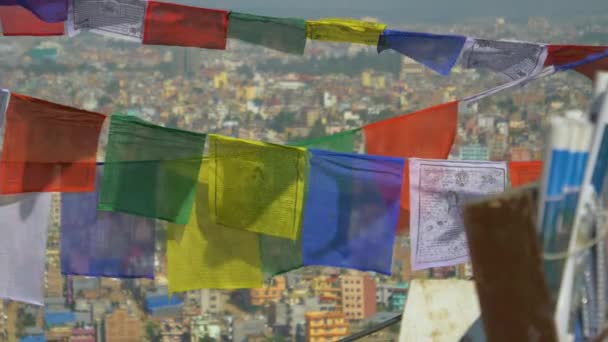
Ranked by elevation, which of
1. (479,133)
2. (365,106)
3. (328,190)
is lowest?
(328,190)

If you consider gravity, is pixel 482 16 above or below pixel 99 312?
above

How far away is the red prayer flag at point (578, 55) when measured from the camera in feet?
14.8

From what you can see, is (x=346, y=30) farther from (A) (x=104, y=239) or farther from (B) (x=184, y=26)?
(A) (x=104, y=239)

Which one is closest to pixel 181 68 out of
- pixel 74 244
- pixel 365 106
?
pixel 365 106

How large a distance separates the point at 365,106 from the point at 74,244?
60726mm

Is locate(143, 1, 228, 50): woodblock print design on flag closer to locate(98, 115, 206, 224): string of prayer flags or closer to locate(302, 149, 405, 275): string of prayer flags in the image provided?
locate(98, 115, 206, 224): string of prayer flags

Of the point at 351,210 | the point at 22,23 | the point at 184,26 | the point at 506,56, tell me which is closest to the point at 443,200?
the point at 351,210

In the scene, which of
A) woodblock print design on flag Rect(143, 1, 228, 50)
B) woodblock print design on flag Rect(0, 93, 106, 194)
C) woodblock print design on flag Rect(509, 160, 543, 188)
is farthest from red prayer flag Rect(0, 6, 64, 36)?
woodblock print design on flag Rect(509, 160, 543, 188)

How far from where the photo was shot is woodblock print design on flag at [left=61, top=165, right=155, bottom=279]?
4.36 meters

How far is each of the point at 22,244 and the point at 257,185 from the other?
0.89m

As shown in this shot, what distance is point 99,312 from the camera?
38.5 meters

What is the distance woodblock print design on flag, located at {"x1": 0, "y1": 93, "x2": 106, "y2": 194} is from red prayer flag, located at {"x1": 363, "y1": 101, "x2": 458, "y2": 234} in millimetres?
1079

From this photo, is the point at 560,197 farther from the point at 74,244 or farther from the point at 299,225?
the point at 74,244

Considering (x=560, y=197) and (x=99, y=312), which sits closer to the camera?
(x=560, y=197)
